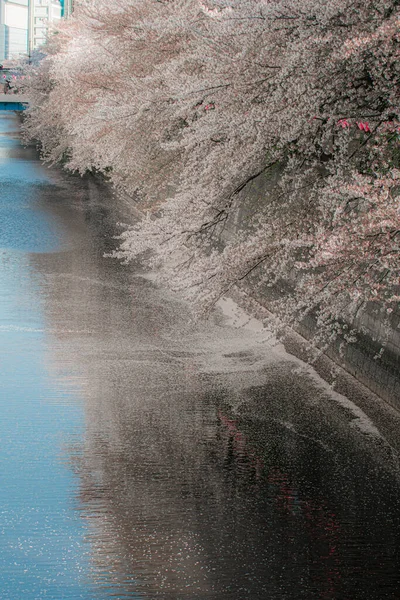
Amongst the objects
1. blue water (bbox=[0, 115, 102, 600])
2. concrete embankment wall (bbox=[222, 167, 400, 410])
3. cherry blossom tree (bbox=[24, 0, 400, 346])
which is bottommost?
blue water (bbox=[0, 115, 102, 600])

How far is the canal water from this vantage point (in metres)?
7.39

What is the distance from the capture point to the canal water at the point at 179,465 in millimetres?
7395

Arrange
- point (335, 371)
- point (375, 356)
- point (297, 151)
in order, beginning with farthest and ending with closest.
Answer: point (297, 151) → point (335, 371) → point (375, 356)

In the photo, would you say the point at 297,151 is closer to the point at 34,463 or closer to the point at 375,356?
the point at 375,356

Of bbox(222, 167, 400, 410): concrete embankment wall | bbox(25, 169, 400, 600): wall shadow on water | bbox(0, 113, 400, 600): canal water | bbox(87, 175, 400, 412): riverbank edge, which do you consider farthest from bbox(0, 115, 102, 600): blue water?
bbox(222, 167, 400, 410): concrete embankment wall

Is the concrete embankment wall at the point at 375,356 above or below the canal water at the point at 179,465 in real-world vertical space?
above

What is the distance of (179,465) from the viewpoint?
9648mm

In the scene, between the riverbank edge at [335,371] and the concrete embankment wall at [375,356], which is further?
the riverbank edge at [335,371]

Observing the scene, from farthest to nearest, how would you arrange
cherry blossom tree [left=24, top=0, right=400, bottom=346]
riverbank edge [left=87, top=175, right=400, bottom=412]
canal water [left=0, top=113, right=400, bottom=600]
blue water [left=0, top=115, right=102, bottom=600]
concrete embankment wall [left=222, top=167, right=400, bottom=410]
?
riverbank edge [left=87, top=175, right=400, bottom=412]
concrete embankment wall [left=222, top=167, right=400, bottom=410]
cherry blossom tree [left=24, top=0, right=400, bottom=346]
canal water [left=0, top=113, right=400, bottom=600]
blue water [left=0, top=115, right=102, bottom=600]

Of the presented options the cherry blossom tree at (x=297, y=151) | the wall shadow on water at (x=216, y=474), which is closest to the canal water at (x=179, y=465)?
the wall shadow on water at (x=216, y=474)

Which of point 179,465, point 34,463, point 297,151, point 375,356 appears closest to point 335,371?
point 375,356

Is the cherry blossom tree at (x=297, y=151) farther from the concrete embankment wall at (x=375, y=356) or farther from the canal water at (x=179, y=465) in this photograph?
the canal water at (x=179, y=465)

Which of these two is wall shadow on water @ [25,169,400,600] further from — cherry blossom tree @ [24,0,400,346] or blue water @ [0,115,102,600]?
cherry blossom tree @ [24,0,400,346]

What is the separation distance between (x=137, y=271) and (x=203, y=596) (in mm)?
13793
